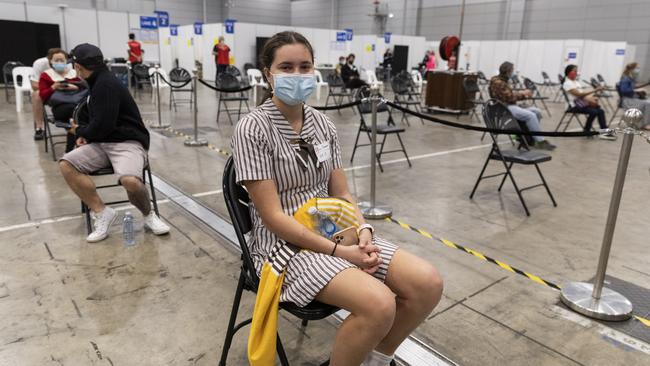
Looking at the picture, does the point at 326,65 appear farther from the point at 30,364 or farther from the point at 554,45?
the point at 30,364

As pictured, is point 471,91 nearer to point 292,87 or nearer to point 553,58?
point 292,87

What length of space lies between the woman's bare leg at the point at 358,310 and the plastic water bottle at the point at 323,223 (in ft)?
0.63

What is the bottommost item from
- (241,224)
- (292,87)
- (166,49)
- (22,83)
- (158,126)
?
(158,126)

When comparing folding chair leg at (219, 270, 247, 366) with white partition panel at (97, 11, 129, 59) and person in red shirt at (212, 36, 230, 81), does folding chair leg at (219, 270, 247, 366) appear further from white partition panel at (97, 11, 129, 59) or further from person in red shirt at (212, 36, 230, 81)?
white partition panel at (97, 11, 129, 59)

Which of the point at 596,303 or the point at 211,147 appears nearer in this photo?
the point at 596,303

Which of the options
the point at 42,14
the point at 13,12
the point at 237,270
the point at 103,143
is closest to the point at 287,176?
the point at 237,270

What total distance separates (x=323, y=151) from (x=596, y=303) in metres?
1.72

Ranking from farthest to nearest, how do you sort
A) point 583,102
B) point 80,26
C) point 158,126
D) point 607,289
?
point 80,26 → point 583,102 → point 158,126 → point 607,289

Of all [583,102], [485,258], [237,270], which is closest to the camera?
[237,270]

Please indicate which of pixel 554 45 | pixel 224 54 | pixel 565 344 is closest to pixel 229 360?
pixel 565 344

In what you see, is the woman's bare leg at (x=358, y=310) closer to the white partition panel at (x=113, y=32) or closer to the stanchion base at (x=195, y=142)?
the stanchion base at (x=195, y=142)

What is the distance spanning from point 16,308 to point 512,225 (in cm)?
325

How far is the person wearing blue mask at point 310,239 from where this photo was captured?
1379 mm

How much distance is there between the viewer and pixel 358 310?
1350 mm
